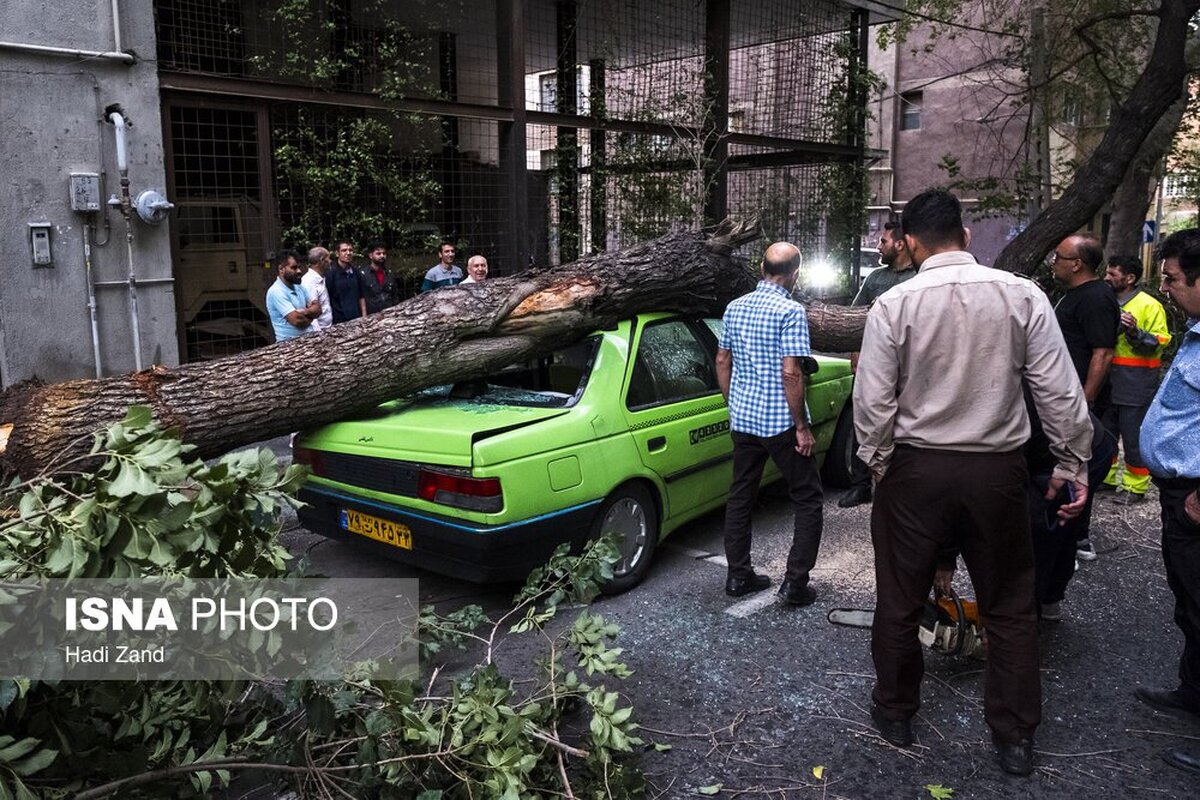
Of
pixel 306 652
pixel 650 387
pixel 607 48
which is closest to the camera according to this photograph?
pixel 306 652

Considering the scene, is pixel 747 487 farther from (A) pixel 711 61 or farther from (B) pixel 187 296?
(A) pixel 711 61

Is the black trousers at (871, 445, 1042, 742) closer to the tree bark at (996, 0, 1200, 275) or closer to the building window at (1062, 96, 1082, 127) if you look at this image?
the tree bark at (996, 0, 1200, 275)

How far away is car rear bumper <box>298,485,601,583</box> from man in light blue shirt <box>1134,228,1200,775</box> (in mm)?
2454

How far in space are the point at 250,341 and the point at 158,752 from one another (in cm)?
787

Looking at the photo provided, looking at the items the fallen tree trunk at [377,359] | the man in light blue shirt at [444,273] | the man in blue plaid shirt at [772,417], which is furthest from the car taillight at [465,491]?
the man in light blue shirt at [444,273]

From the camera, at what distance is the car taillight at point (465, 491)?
4.21 meters

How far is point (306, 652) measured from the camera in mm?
2863

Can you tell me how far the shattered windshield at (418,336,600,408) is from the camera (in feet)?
16.5

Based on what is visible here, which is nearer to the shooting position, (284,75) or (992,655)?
(992,655)

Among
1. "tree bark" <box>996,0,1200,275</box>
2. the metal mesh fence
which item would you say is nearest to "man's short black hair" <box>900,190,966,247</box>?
"tree bark" <box>996,0,1200,275</box>

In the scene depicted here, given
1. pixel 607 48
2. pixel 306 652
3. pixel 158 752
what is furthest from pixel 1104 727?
pixel 607 48

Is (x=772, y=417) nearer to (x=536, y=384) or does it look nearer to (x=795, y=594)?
(x=795, y=594)

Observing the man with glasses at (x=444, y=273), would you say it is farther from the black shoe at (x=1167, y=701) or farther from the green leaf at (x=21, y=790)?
the green leaf at (x=21, y=790)

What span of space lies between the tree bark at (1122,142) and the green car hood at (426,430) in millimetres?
6571
